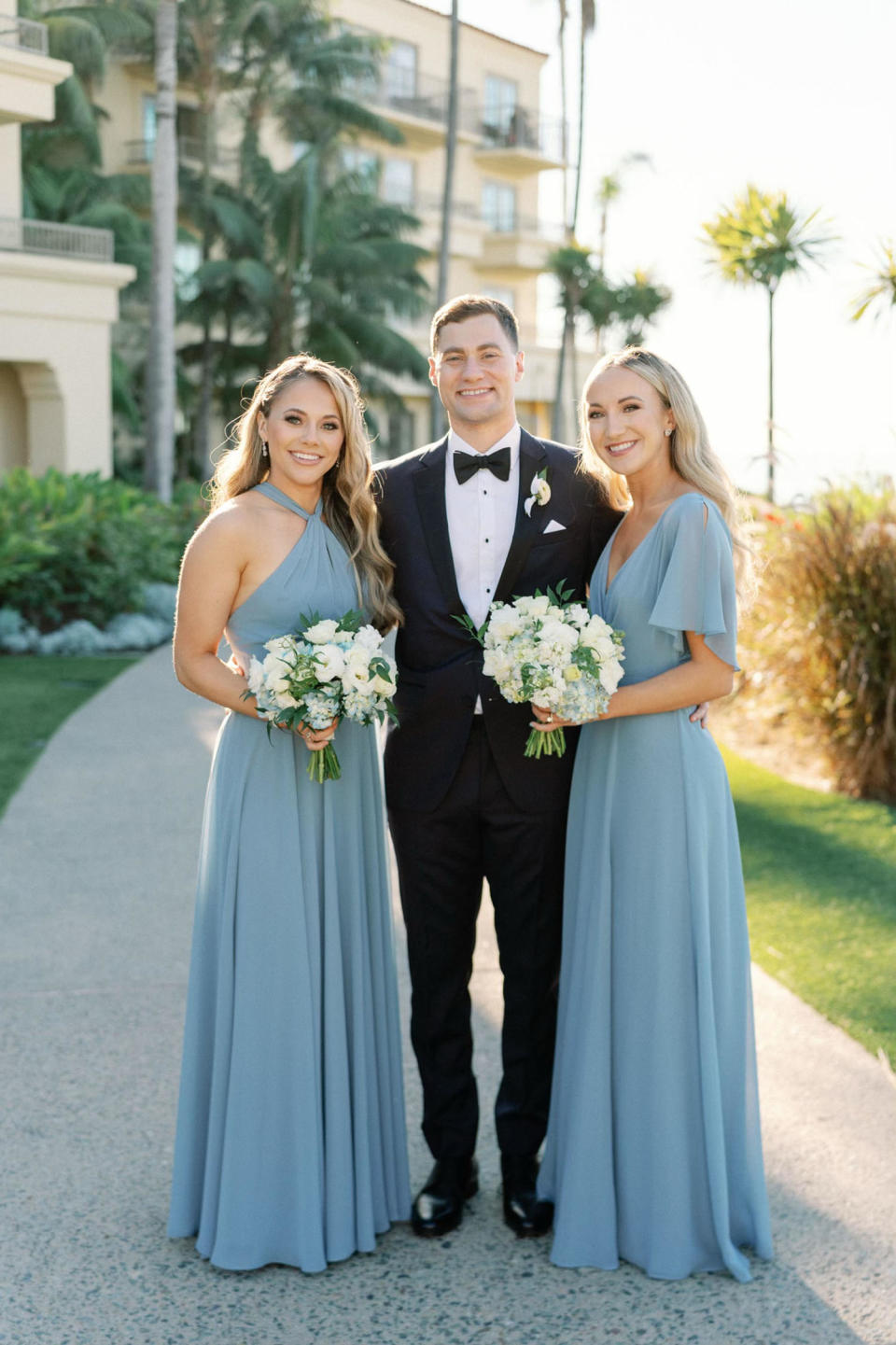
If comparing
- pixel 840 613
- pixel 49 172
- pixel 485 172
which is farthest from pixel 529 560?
pixel 485 172

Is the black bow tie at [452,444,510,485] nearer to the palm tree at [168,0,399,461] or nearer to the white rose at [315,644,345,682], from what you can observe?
the white rose at [315,644,345,682]

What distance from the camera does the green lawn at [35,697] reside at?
9383mm

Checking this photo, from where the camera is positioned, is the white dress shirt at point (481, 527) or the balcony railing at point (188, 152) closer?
the white dress shirt at point (481, 527)

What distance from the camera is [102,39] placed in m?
29.4

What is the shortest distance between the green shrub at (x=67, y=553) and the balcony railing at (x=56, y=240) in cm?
688

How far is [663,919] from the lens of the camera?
353 centimetres

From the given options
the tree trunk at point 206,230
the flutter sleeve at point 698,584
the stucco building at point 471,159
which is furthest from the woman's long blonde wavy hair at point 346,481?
the stucco building at point 471,159

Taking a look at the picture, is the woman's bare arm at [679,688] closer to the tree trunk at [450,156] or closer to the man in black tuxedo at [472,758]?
the man in black tuxedo at [472,758]

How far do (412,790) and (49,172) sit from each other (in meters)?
29.5

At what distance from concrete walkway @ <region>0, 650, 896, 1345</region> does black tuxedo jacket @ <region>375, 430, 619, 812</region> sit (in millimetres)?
1221

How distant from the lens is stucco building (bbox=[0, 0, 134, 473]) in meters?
21.0

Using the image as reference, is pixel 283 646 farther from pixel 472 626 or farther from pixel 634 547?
pixel 634 547

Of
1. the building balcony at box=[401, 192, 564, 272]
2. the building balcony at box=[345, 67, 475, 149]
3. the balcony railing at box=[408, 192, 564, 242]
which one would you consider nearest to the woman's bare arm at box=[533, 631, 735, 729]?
the building balcony at box=[345, 67, 475, 149]

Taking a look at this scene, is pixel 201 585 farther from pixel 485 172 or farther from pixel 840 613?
pixel 485 172
